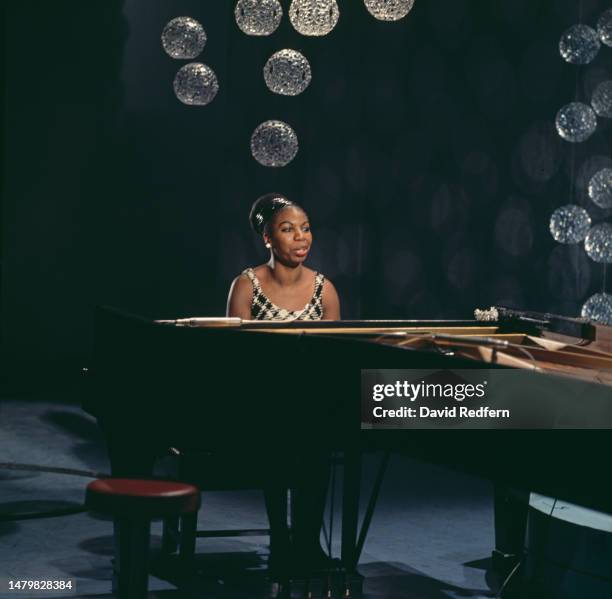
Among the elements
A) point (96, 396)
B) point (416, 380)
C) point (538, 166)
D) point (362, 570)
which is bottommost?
point (362, 570)

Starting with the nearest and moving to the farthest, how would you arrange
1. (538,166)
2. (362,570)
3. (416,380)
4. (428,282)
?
1. (416,380)
2. (362,570)
3. (538,166)
4. (428,282)

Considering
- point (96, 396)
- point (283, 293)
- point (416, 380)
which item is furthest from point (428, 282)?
point (416, 380)

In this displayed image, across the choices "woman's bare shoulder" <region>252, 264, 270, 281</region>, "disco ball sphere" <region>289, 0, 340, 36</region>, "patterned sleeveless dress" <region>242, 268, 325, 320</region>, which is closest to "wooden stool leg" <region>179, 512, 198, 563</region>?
"patterned sleeveless dress" <region>242, 268, 325, 320</region>

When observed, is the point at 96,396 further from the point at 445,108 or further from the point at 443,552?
the point at 445,108

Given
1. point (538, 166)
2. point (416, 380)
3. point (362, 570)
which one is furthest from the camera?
point (538, 166)

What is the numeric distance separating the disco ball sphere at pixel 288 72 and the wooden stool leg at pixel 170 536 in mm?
2416

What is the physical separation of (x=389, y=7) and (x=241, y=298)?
1685mm

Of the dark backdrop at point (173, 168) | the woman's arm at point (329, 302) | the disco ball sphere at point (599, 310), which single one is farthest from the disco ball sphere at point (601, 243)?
the dark backdrop at point (173, 168)

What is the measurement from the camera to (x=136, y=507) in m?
2.68

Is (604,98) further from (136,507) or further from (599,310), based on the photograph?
(136,507)

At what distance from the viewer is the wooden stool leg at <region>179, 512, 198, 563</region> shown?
13.2ft

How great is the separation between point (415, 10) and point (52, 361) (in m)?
3.62

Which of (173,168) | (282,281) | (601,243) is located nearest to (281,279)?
(282,281)

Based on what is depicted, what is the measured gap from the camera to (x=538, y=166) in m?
6.78
